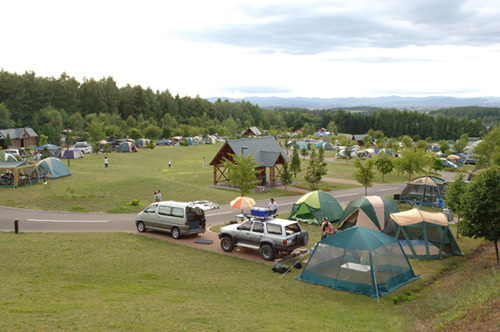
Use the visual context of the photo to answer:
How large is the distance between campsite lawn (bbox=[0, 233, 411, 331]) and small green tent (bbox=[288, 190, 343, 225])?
314 inches

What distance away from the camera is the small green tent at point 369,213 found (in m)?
20.1

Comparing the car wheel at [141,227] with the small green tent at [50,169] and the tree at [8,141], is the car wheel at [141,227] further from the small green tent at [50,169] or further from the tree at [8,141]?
the tree at [8,141]

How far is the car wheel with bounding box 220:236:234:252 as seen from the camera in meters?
16.8

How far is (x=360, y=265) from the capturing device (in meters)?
13.1

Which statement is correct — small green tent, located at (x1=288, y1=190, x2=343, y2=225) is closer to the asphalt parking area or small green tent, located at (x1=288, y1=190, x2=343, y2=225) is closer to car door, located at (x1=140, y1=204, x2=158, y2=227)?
the asphalt parking area

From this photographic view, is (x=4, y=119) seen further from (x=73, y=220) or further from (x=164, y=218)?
(x=164, y=218)

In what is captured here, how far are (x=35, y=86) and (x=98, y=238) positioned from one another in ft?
288

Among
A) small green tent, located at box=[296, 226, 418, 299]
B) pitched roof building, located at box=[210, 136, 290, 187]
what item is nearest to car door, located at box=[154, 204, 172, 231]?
small green tent, located at box=[296, 226, 418, 299]

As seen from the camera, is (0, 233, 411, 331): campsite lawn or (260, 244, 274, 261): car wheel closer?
(0, 233, 411, 331): campsite lawn

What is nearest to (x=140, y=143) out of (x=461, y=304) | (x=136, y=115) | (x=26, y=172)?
(x=26, y=172)

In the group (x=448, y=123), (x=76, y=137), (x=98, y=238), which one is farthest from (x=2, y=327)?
(x=448, y=123)

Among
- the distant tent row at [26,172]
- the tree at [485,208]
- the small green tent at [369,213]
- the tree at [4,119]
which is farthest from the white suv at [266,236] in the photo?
the tree at [4,119]

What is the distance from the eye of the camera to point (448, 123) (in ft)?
427

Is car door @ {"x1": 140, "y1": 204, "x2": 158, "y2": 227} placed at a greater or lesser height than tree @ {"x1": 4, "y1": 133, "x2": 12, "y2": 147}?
lesser
